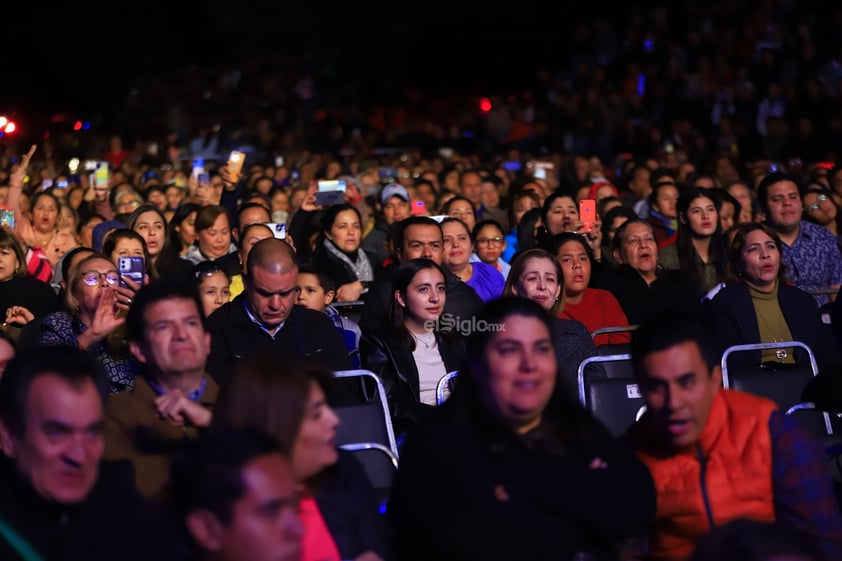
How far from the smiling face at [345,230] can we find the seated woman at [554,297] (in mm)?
3072

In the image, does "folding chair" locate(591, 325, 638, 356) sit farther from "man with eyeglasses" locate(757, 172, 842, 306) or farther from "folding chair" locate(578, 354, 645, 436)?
"man with eyeglasses" locate(757, 172, 842, 306)

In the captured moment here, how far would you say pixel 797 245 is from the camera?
10508 millimetres

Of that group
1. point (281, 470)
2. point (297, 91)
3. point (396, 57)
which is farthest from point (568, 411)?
point (396, 57)

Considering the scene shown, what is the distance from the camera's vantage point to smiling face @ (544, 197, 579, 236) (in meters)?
10.6

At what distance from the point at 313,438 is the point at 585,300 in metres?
4.58

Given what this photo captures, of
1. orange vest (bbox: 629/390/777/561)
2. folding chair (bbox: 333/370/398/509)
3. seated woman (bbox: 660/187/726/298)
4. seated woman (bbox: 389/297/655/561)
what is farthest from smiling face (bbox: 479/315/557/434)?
seated woman (bbox: 660/187/726/298)

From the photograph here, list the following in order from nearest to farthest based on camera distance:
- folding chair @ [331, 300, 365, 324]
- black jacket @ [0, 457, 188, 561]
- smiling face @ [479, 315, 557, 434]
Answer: black jacket @ [0, 457, 188, 561] → smiling face @ [479, 315, 557, 434] → folding chair @ [331, 300, 365, 324]

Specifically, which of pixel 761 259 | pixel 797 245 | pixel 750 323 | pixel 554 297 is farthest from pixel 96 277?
pixel 797 245

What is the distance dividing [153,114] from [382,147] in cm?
674

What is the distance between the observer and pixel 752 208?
12508mm

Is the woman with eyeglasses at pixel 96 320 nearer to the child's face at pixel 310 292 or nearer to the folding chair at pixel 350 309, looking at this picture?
the child's face at pixel 310 292

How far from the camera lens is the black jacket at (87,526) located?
4.12 m

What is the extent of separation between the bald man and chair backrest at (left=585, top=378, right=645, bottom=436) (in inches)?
53.9

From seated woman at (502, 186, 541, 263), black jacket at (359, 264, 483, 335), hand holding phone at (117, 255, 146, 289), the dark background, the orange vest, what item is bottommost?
the orange vest
